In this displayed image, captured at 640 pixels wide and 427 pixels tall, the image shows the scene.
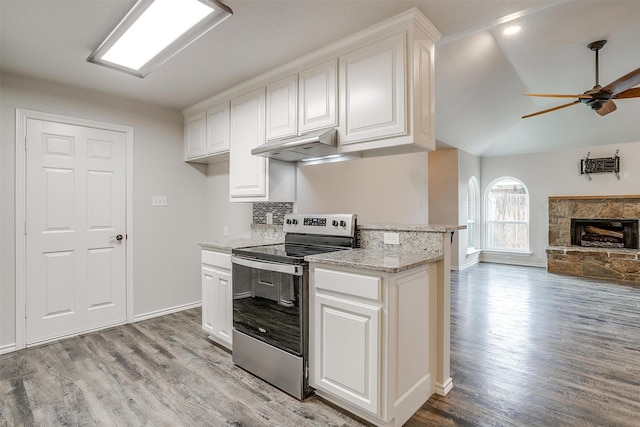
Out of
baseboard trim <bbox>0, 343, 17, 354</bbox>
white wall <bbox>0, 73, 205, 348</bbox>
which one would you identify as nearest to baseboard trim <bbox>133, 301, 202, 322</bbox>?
white wall <bbox>0, 73, 205, 348</bbox>

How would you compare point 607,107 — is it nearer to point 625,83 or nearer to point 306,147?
point 625,83

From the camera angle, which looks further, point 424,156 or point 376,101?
point 424,156

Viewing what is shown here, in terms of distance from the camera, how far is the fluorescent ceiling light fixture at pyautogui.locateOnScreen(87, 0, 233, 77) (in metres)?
1.87

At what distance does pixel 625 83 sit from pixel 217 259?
4.20 metres

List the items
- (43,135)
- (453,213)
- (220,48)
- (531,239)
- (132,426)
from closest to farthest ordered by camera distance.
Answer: (132,426) → (220,48) → (43,135) → (453,213) → (531,239)

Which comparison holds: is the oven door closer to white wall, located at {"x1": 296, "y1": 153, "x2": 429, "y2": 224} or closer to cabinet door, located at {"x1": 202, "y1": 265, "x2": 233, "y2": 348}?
cabinet door, located at {"x1": 202, "y1": 265, "x2": 233, "y2": 348}

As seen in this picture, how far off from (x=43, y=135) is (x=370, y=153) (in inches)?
118

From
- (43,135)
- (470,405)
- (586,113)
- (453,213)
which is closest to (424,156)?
(453,213)

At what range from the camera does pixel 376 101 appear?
6.92ft

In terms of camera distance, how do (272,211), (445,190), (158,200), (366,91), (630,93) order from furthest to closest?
(445,190) → (158,200) → (630,93) → (272,211) → (366,91)

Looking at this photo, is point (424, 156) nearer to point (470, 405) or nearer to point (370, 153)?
point (370, 153)

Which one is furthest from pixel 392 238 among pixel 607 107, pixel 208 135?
pixel 607 107

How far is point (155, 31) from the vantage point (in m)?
2.13

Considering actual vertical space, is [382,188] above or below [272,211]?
above
